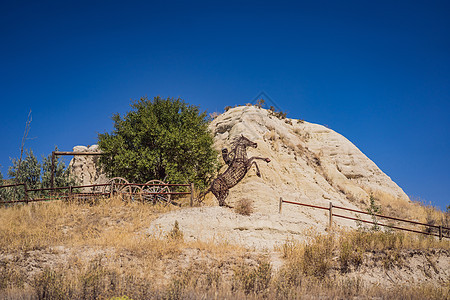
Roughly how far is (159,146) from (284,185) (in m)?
9.59

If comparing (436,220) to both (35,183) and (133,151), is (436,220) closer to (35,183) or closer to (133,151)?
(133,151)

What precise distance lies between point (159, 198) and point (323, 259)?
10.6m

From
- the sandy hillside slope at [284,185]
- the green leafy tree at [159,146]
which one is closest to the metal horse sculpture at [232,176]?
the sandy hillside slope at [284,185]

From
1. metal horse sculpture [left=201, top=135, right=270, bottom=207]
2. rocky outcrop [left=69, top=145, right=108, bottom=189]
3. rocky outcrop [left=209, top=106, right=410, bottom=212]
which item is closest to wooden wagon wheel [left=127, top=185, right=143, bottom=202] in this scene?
metal horse sculpture [left=201, top=135, right=270, bottom=207]

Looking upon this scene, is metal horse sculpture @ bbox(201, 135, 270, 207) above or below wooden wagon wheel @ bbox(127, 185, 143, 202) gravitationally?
above

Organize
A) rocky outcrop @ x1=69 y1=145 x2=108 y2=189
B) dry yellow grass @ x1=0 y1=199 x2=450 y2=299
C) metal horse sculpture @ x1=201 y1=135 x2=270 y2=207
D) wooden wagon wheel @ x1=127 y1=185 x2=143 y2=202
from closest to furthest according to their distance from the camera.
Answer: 1. dry yellow grass @ x1=0 y1=199 x2=450 y2=299
2. wooden wagon wheel @ x1=127 y1=185 x2=143 y2=202
3. metal horse sculpture @ x1=201 y1=135 x2=270 y2=207
4. rocky outcrop @ x1=69 y1=145 x2=108 y2=189

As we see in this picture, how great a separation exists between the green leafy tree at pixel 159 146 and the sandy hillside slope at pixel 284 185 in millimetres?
2658

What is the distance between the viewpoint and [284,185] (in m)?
23.3

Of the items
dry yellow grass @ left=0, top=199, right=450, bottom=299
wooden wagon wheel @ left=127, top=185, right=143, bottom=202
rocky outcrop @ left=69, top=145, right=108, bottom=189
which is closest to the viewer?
dry yellow grass @ left=0, top=199, right=450, bottom=299

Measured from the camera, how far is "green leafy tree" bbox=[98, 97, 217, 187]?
22.2 meters

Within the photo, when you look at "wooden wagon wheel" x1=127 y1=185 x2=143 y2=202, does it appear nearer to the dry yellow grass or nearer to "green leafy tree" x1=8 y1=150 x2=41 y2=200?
the dry yellow grass

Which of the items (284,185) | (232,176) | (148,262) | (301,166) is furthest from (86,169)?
(148,262)

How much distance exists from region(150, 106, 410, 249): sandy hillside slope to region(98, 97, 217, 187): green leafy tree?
8.72ft

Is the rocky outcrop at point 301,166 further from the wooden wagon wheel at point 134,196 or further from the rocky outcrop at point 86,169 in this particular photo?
the rocky outcrop at point 86,169
